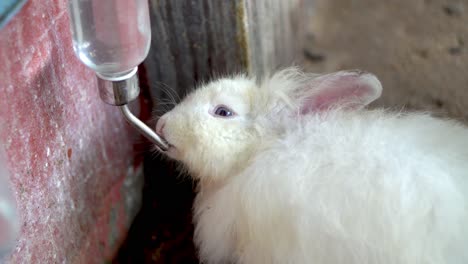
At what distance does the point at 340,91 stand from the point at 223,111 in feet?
1.16

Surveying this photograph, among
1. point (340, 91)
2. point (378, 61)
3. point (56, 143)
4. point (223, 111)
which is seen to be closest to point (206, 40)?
point (223, 111)

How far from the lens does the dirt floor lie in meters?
A: 2.73

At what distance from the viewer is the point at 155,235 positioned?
2727 mm

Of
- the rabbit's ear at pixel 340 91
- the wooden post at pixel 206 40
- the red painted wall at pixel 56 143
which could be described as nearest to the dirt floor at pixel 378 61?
the red painted wall at pixel 56 143

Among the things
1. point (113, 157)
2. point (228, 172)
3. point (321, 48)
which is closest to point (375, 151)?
point (228, 172)

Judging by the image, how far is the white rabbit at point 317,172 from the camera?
1872mm

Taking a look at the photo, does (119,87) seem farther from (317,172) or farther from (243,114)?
(317,172)

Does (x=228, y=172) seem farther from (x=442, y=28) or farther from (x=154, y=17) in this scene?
(x=442, y=28)

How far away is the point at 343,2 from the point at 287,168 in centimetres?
183

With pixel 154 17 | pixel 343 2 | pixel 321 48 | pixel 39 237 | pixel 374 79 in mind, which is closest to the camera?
pixel 39 237

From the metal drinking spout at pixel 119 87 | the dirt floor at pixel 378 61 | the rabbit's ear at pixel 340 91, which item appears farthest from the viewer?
the dirt floor at pixel 378 61

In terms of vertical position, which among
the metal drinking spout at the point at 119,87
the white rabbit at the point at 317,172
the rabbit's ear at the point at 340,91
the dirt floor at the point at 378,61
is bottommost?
the dirt floor at the point at 378,61

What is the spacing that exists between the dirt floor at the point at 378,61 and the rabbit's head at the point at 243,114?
22.2 inches

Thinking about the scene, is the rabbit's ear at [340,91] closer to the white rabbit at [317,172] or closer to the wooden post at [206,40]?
the white rabbit at [317,172]
